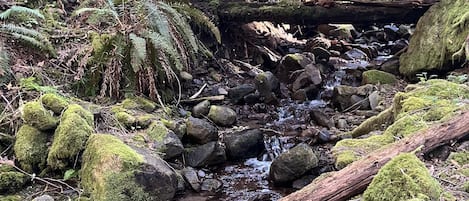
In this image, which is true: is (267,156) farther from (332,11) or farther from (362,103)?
(332,11)

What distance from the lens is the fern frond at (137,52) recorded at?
5137 mm

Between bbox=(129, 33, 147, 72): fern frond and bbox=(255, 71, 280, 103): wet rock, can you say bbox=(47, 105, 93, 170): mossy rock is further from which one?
bbox=(255, 71, 280, 103): wet rock

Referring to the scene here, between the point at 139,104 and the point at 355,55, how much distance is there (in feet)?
19.7

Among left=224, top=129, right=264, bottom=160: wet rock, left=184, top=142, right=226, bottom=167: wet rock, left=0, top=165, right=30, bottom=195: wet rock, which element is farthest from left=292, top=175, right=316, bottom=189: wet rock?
left=0, top=165, right=30, bottom=195: wet rock

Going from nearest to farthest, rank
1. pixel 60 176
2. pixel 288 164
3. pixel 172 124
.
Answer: pixel 60 176 → pixel 288 164 → pixel 172 124

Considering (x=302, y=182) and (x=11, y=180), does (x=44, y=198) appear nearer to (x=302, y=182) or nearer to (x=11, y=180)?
(x=11, y=180)

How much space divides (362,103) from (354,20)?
7.20 feet

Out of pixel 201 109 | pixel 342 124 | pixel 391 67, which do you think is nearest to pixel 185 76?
pixel 201 109

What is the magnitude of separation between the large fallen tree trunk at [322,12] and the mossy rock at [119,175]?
5.14 m

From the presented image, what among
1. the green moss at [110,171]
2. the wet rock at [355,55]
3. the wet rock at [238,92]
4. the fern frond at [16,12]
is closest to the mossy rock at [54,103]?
the green moss at [110,171]

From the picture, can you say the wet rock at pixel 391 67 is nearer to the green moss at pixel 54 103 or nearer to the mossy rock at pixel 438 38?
the mossy rock at pixel 438 38

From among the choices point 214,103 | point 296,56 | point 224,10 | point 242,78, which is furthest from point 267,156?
point 224,10

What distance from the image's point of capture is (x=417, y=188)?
2.26m

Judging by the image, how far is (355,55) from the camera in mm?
9914
